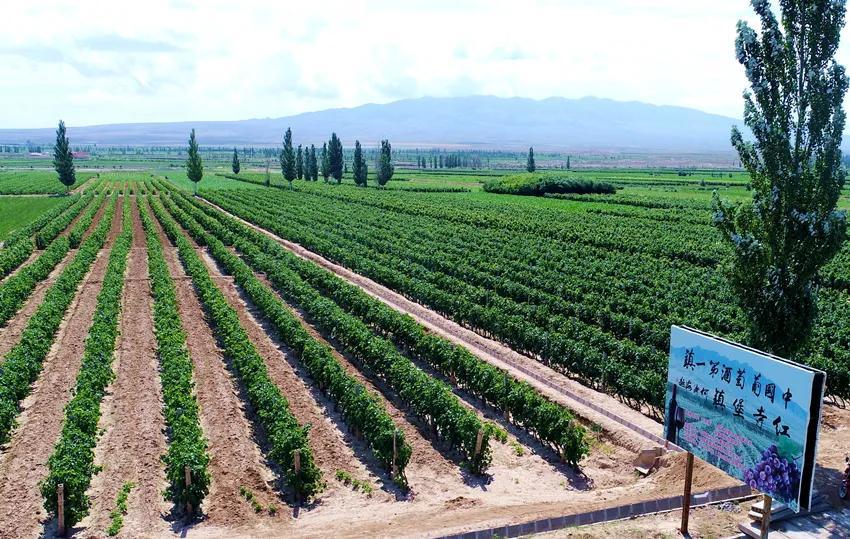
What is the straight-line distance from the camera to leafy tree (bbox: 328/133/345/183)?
4798 inches

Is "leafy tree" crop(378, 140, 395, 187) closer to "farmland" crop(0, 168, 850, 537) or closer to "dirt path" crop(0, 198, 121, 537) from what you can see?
"farmland" crop(0, 168, 850, 537)

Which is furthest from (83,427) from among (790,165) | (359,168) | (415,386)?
(359,168)

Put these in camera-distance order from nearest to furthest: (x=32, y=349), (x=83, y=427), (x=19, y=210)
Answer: (x=83, y=427), (x=32, y=349), (x=19, y=210)

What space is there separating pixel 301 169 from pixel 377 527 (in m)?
122

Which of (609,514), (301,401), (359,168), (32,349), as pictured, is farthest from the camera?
(359,168)

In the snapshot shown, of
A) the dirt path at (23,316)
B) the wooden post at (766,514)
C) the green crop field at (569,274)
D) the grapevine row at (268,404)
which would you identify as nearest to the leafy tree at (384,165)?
the green crop field at (569,274)

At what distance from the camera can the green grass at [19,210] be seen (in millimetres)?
63244

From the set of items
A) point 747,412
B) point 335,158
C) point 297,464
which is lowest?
point 297,464

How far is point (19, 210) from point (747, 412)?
80.9 metres

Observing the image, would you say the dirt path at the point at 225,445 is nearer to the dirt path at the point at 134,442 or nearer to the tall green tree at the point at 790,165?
the dirt path at the point at 134,442

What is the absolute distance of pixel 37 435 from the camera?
18.6m

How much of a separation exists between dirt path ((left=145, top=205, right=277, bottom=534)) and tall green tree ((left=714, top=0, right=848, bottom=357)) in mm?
11732

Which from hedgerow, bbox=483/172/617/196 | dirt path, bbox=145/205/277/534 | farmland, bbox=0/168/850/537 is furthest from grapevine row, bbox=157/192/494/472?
hedgerow, bbox=483/172/617/196

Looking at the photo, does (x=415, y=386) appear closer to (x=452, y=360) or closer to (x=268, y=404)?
(x=452, y=360)
